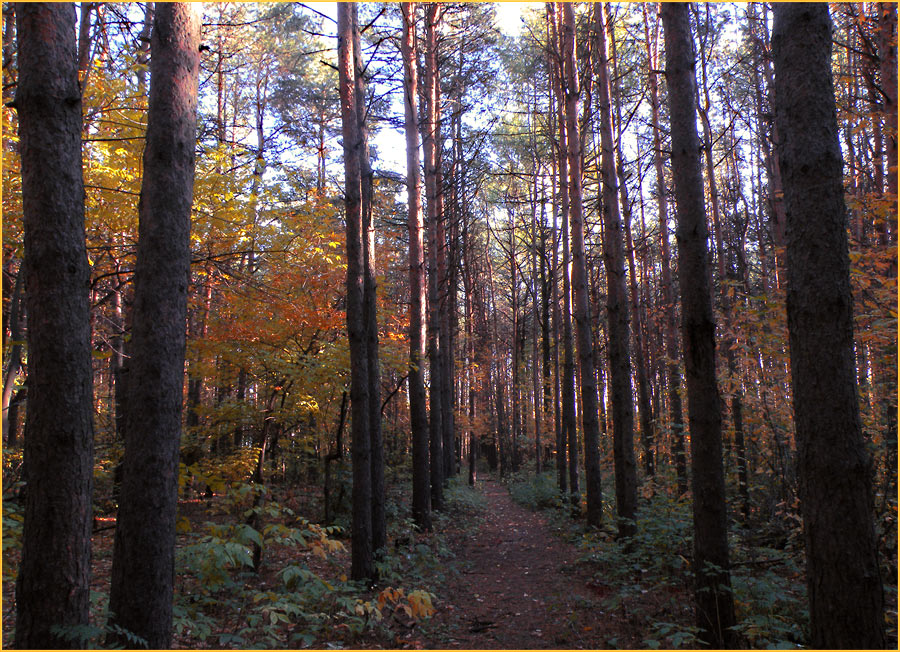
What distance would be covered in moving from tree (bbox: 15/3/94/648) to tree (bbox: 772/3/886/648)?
13.9 ft

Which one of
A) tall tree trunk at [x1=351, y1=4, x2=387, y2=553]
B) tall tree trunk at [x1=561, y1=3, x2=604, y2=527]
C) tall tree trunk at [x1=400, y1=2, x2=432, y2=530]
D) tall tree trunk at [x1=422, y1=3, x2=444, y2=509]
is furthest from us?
tall tree trunk at [x1=422, y1=3, x2=444, y2=509]

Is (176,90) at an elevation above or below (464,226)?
below

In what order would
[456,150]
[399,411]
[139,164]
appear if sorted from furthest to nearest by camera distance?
1. [399,411]
2. [456,150]
3. [139,164]

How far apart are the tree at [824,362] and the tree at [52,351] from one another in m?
4.23

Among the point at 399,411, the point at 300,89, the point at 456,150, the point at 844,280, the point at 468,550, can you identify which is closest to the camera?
the point at 844,280

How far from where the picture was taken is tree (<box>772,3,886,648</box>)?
2996mm

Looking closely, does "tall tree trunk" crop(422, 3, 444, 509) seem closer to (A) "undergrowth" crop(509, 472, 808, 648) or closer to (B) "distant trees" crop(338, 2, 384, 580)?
(A) "undergrowth" crop(509, 472, 808, 648)

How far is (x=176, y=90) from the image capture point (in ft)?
13.0

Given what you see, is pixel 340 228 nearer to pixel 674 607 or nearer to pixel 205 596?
pixel 205 596

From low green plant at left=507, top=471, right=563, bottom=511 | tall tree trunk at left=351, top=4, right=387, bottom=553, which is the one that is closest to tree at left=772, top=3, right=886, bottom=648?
tall tree trunk at left=351, top=4, right=387, bottom=553

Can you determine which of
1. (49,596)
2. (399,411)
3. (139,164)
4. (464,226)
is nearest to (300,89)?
(464,226)

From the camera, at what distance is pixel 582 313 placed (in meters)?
10.2

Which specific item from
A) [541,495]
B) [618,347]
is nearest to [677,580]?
[618,347]

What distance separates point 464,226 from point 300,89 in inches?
284
